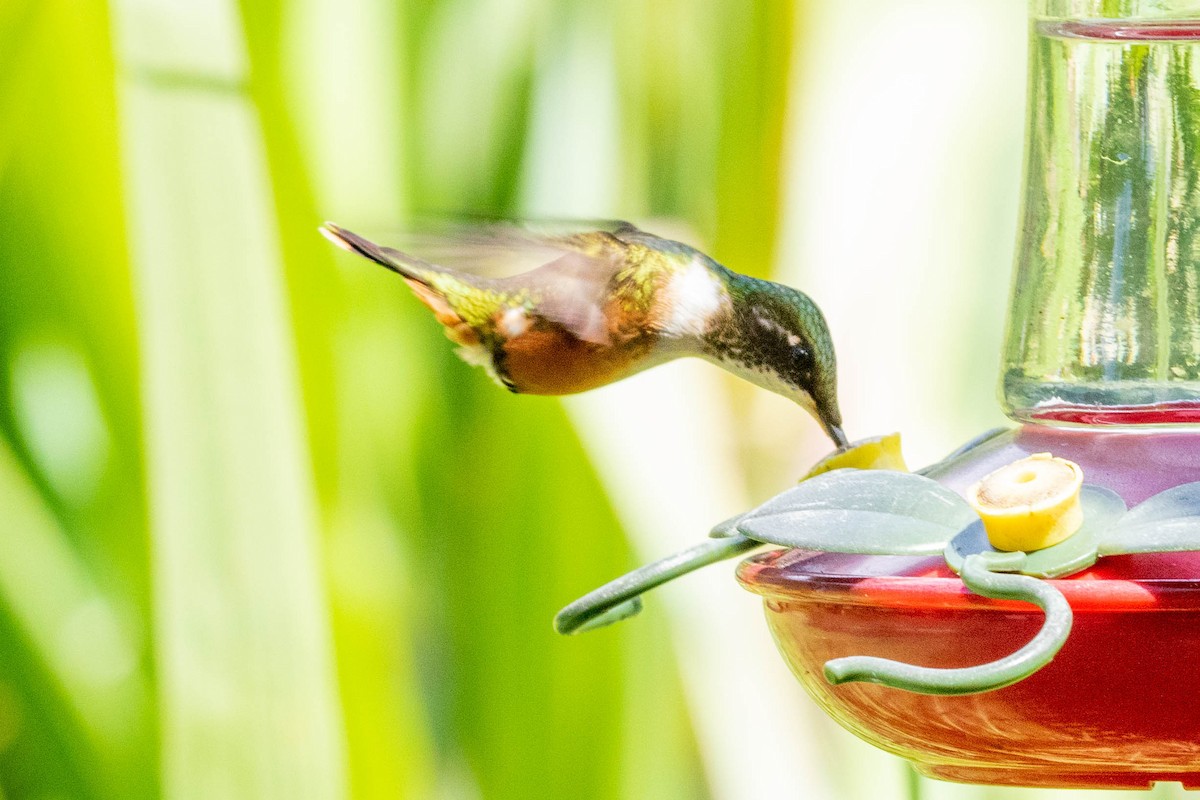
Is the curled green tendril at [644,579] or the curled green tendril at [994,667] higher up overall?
the curled green tendril at [994,667]

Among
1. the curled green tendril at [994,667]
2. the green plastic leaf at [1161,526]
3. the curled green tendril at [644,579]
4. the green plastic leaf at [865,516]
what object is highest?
the green plastic leaf at [1161,526]

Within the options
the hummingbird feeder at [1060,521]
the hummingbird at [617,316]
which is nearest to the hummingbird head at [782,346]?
the hummingbird at [617,316]

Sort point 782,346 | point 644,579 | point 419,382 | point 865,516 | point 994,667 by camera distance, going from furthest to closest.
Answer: point 419,382, point 782,346, point 644,579, point 865,516, point 994,667

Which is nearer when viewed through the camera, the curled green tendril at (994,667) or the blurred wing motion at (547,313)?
the curled green tendril at (994,667)

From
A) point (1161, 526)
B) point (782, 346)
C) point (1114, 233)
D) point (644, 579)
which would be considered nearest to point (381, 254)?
point (782, 346)

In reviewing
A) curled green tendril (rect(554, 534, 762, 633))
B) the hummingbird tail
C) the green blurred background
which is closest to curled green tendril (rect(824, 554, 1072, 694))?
curled green tendril (rect(554, 534, 762, 633))

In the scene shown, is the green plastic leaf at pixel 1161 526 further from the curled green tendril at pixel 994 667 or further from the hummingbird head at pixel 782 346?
the hummingbird head at pixel 782 346

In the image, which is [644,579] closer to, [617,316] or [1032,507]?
[1032,507]

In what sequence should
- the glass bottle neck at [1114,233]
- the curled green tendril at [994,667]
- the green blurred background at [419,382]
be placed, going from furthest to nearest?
the green blurred background at [419,382] → the glass bottle neck at [1114,233] → the curled green tendril at [994,667]
